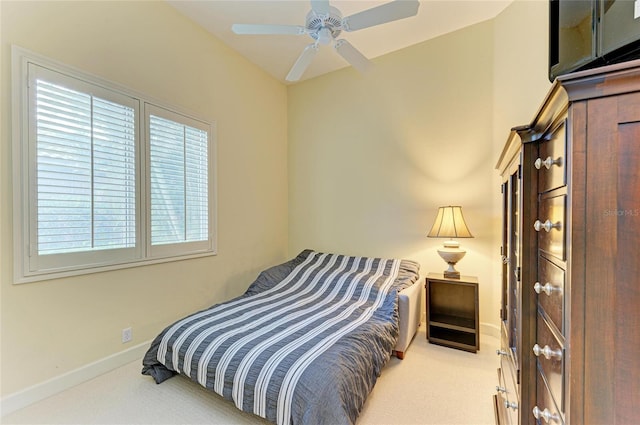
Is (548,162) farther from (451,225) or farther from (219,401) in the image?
(219,401)

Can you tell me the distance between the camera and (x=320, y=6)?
1.69 metres

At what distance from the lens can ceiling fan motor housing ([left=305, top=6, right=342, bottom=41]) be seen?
177 centimetres

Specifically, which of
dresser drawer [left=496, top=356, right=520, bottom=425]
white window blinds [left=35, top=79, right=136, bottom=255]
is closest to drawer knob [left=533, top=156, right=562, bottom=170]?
dresser drawer [left=496, top=356, right=520, bottom=425]

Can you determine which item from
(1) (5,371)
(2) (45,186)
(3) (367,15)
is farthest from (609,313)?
(1) (5,371)

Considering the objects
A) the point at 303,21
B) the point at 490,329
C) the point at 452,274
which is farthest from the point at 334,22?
the point at 490,329

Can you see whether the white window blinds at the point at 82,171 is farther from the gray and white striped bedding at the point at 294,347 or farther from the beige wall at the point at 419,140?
the beige wall at the point at 419,140

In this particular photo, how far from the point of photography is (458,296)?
2.95 metres

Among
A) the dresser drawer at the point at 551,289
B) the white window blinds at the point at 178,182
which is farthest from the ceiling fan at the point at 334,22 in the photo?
the dresser drawer at the point at 551,289

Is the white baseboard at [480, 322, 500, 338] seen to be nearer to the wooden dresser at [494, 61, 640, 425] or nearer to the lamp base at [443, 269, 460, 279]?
the lamp base at [443, 269, 460, 279]

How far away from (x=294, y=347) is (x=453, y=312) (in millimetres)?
1989

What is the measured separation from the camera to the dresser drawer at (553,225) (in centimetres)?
73

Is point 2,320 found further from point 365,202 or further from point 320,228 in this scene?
point 365,202

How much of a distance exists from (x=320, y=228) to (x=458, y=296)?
183cm

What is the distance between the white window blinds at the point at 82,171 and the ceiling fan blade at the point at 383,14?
1.92 m
